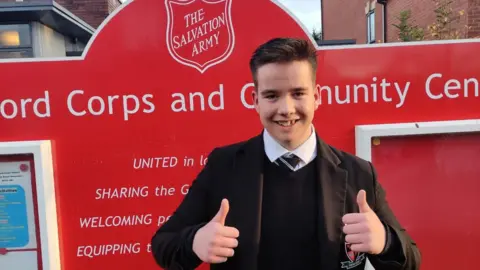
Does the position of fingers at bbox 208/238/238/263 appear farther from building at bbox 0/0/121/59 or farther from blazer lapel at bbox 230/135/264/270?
building at bbox 0/0/121/59

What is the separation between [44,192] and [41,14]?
3485 mm

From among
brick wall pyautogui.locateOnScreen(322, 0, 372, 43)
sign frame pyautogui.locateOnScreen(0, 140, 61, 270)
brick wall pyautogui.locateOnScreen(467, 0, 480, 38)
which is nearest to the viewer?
sign frame pyautogui.locateOnScreen(0, 140, 61, 270)

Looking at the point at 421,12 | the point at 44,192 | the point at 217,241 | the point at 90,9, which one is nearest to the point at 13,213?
the point at 44,192

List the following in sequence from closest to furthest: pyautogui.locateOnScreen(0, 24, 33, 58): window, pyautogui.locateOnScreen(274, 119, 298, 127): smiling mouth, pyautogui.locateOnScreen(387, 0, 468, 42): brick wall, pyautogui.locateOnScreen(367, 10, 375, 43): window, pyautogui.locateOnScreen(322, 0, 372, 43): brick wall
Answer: pyautogui.locateOnScreen(274, 119, 298, 127): smiling mouth
pyautogui.locateOnScreen(0, 24, 33, 58): window
pyautogui.locateOnScreen(387, 0, 468, 42): brick wall
pyautogui.locateOnScreen(367, 10, 375, 43): window
pyautogui.locateOnScreen(322, 0, 372, 43): brick wall

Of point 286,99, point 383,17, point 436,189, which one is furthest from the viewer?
point 383,17

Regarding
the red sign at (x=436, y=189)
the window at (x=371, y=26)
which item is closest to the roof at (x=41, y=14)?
the red sign at (x=436, y=189)

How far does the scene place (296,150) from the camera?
1345 millimetres

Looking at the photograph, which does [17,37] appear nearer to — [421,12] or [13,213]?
[13,213]

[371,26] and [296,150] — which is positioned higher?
[371,26]

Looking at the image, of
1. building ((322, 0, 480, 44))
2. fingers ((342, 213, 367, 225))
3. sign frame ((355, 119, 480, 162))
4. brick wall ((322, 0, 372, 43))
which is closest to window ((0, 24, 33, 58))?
building ((322, 0, 480, 44))

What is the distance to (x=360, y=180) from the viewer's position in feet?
4.51

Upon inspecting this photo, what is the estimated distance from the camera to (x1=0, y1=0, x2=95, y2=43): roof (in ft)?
15.2

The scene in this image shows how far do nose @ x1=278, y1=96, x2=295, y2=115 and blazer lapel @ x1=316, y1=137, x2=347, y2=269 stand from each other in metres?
0.19

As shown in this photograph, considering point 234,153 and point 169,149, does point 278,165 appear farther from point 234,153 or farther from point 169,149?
point 169,149
